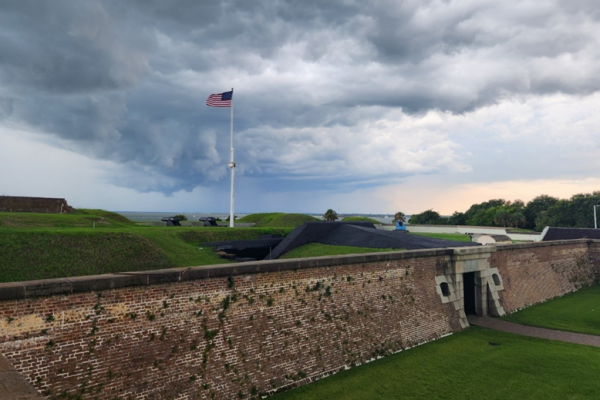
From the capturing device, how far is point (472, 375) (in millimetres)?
11891

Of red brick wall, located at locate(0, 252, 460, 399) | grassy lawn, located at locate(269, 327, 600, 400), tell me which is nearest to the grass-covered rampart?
red brick wall, located at locate(0, 252, 460, 399)

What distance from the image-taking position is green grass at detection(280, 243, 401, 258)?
21.7 metres

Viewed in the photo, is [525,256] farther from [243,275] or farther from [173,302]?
[173,302]

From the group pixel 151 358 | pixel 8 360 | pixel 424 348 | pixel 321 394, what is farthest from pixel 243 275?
pixel 424 348

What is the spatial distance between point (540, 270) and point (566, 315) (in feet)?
16.8

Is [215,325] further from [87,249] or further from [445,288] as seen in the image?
[445,288]

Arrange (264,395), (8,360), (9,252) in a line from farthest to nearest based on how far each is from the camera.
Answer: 1. (9,252)
2. (264,395)
3. (8,360)

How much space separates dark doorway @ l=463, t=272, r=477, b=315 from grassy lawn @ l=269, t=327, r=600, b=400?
5080 millimetres

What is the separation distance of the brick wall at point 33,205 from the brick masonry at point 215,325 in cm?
3129

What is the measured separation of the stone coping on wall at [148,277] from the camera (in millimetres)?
7379

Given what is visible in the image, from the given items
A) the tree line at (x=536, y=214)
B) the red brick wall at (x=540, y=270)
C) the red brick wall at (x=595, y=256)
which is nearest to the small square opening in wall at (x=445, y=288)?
the red brick wall at (x=540, y=270)

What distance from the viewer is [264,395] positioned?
402 inches

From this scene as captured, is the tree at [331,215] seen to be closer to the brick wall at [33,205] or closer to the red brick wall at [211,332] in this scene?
the brick wall at [33,205]

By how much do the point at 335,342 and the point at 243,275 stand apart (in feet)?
13.2
